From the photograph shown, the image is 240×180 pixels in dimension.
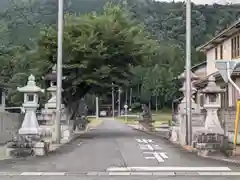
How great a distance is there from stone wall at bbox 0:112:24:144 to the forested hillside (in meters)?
17.7

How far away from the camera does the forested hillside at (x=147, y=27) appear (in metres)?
49.4

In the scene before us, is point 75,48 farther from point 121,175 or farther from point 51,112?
point 121,175

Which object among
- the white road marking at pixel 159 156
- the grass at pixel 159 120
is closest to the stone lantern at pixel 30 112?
the white road marking at pixel 159 156

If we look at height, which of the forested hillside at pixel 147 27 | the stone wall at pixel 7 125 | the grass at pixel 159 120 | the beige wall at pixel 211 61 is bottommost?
the grass at pixel 159 120

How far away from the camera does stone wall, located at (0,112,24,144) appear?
22.1 m

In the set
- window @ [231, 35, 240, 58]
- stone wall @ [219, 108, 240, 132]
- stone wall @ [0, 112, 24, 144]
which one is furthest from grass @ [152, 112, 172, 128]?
stone wall @ [219, 108, 240, 132]

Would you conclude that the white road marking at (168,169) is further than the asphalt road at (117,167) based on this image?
Yes

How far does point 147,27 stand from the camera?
2744 inches

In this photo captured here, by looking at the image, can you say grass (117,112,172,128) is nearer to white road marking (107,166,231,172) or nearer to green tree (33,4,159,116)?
green tree (33,4,159,116)

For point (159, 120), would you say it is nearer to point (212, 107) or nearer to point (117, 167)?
point (212, 107)

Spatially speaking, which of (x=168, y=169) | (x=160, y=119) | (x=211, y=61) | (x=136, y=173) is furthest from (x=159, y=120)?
(x=136, y=173)

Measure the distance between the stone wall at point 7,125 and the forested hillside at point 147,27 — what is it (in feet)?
58.0

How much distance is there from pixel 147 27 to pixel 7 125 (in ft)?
161

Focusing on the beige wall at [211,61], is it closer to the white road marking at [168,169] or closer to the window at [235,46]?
the window at [235,46]
